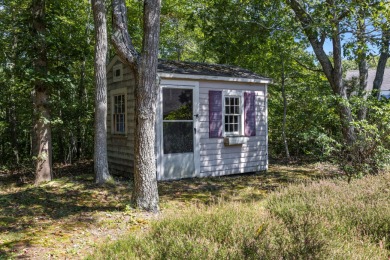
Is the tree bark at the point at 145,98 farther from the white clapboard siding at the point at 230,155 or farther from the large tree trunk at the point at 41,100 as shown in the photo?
the white clapboard siding at the point at 230,155

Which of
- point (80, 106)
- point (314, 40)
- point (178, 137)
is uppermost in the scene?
point (314, 40)

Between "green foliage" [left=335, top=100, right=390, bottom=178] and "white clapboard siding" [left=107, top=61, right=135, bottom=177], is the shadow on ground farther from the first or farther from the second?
"white clapboard siding" [left=107, top=61, right=135, bottom=177]

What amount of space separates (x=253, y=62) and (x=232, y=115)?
5853 millimetres

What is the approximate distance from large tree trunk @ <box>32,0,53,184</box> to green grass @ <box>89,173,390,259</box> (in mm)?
5650

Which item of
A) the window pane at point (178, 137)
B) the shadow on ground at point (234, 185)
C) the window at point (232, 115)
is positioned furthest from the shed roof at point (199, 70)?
the shadow on ground at point (234, 185)

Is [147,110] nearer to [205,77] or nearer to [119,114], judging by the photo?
[205,77]

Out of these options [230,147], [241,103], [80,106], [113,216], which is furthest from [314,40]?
[80,106]

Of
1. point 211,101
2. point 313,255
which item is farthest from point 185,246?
point 211,101

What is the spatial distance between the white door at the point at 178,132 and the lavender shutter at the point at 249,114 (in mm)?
1734

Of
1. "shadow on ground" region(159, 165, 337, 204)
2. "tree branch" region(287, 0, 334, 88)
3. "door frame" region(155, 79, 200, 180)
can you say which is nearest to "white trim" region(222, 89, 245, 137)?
"door frame" region(155, 79, 200, 180)

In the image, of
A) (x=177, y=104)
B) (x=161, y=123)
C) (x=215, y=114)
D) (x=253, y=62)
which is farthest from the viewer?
(x=253, y=62)

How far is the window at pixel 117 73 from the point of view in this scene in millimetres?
9586

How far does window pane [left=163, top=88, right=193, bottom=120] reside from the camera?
348 inches

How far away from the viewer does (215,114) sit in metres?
9.57
